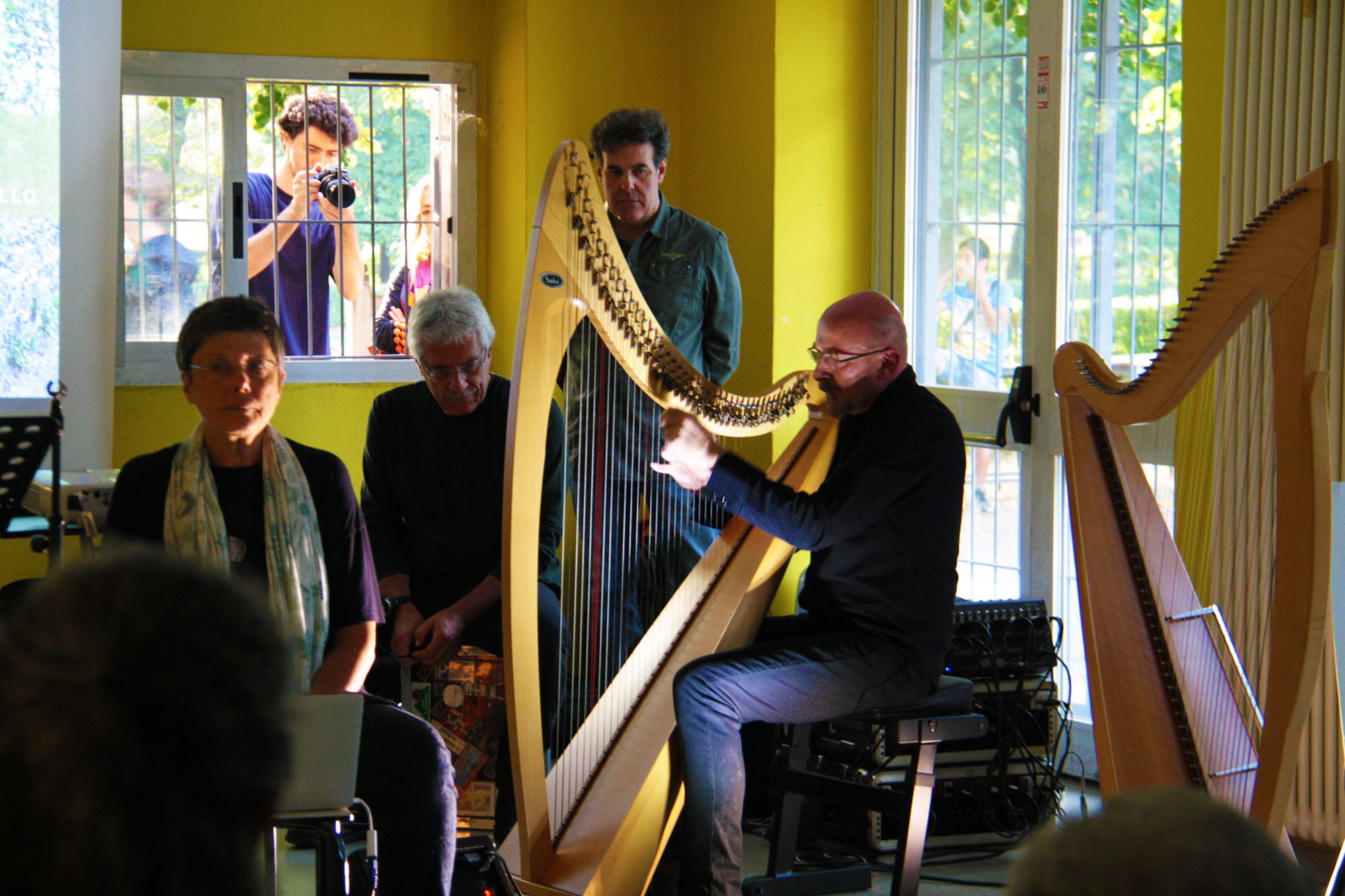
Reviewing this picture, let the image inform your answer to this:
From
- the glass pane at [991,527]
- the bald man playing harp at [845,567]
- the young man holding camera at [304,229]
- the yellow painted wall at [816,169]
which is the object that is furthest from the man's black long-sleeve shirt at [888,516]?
the young man holding camera at [304,229]

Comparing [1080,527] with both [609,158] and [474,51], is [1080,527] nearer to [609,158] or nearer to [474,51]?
[609,158]

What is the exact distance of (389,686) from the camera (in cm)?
272

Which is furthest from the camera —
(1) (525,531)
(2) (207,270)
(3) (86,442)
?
(2) (207,270)

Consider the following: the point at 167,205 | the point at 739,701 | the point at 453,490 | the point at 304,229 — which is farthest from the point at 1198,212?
the point at 167,205

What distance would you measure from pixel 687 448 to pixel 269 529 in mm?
691

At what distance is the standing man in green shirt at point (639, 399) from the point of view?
2.62m

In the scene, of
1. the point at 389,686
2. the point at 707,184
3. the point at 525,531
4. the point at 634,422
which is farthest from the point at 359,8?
the point at 525,531

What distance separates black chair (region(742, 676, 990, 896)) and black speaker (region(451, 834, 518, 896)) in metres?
0.68

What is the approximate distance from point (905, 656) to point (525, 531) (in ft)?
2.61

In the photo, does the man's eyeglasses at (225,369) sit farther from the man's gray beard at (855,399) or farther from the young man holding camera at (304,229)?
the young man holding camera at (304,229)

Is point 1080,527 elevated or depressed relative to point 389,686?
elevated

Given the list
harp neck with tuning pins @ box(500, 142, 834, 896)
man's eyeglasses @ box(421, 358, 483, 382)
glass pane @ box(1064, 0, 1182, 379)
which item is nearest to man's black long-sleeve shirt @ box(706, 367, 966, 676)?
harp neck with tuning pins @ box(500, 142, 834, 896)

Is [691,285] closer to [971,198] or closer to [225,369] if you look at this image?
[971,198]

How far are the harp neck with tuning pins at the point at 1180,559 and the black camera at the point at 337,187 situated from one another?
283 cm
